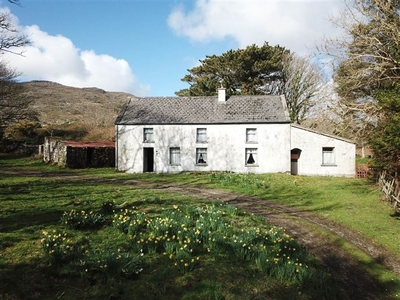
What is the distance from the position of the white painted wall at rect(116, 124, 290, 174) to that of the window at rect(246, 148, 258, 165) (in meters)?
0.34

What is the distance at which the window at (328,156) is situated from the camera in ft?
88.6

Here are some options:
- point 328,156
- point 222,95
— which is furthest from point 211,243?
point 222,95

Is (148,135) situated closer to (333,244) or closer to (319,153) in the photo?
(319,153)

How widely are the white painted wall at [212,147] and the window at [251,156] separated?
336 millimetres

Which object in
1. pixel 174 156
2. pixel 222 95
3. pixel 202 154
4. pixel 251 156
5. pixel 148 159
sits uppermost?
pixel 222 95

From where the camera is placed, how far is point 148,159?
1218 inches

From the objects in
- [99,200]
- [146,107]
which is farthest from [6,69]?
[99,200]

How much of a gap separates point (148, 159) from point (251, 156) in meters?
10.5

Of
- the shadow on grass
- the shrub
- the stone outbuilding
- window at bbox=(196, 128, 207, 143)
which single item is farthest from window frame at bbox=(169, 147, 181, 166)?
the shrub

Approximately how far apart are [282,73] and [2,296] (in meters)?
42.8

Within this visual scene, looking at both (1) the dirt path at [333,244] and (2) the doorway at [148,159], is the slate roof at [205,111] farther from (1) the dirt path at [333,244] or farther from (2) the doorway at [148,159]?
(1) the dirt path at [333,244]

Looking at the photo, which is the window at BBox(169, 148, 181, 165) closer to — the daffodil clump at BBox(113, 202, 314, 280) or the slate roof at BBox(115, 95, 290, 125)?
the slate roof at BBox(115, 95, 290, 125)

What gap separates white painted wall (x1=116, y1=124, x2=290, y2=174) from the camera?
90.8 feet

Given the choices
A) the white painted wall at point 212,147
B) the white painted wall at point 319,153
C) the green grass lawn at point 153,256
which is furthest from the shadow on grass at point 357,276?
the white painted wall at point 319,153
